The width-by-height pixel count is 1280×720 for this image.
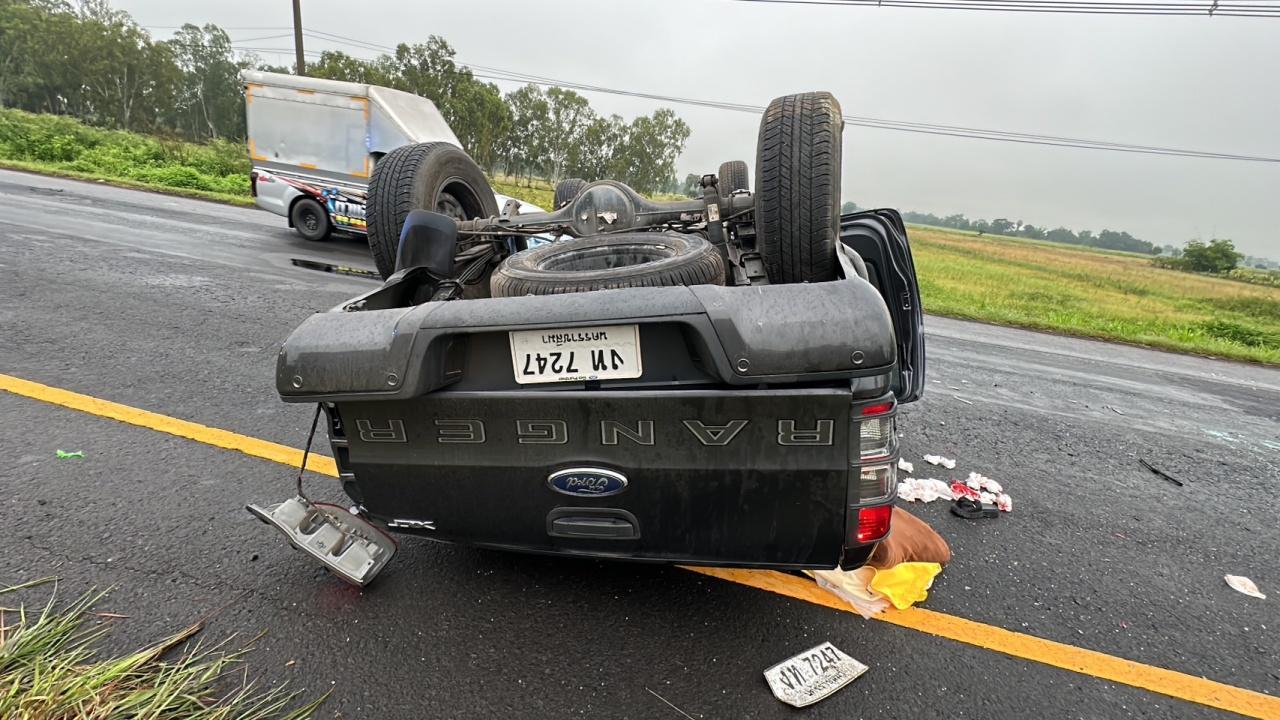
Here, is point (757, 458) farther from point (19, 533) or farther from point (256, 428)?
point (256, 428)

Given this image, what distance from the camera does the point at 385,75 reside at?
132 ft

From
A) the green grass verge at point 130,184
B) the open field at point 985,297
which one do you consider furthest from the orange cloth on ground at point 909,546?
the green grass verge at point 130,184

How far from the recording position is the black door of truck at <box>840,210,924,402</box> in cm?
262

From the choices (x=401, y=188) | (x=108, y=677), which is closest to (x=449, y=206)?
(x=401, y=188)

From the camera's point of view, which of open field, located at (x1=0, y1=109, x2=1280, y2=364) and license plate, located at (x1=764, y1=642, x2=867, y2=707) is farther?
open field, located at (x1=0, y1=109, x2=1280, y2=364)

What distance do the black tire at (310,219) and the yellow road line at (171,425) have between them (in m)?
7.76

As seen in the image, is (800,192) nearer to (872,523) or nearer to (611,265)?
(611,265)

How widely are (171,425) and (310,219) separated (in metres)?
8.76

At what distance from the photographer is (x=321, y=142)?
36.0 feet

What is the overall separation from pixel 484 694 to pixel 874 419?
1.29 metres

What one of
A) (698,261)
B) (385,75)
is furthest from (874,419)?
(385,75)

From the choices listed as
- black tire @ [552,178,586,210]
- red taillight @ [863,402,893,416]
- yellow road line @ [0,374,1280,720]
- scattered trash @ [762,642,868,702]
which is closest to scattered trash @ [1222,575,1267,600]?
yellow road line @ [0,374,1280,720]

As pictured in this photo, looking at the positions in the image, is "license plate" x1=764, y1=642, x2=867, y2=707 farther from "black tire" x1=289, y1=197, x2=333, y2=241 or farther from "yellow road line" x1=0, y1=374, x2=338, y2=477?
"black tire" x1=289, y1=197, x2=333, y2=241

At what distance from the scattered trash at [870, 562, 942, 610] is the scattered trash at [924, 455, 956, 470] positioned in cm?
119
